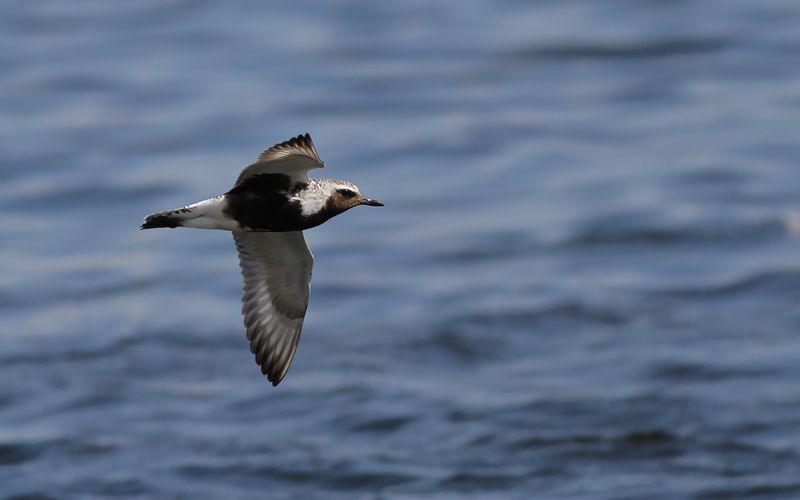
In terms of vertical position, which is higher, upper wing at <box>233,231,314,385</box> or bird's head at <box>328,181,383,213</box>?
bird's head at <box>328,181,383,213</box>

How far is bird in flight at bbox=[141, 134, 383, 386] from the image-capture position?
9633mm

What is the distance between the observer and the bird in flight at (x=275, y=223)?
963cm

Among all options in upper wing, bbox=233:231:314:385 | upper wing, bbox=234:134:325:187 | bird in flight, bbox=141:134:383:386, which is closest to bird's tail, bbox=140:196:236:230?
bird in flight, bbox=141:134:383:386

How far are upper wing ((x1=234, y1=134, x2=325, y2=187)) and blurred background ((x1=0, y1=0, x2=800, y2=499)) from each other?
26.1 ft

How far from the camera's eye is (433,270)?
2345cm

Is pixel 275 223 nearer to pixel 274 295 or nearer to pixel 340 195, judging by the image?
pixel 340 195

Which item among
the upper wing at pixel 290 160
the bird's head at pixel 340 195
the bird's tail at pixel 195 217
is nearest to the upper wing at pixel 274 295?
the bird's tail at pixel 195 217

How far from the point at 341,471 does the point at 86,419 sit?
3.38 meters

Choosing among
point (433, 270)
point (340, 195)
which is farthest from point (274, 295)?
point (433, 270)

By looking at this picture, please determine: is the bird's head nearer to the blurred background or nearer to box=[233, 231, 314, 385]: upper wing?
box=[233, 231, 314, 385]: upper wing

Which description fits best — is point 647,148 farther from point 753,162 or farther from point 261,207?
point 261,207

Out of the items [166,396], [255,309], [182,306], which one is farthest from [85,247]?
[255,309]

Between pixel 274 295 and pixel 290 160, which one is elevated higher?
pixel 290 160

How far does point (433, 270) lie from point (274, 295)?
12103 millimetres
